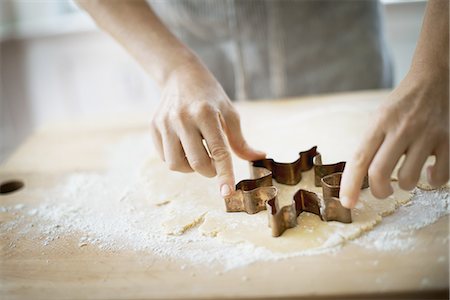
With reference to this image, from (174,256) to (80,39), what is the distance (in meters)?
2.03

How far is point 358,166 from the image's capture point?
2.65 feet

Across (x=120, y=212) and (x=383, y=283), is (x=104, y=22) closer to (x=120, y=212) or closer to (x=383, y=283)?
(x=120, y=212)

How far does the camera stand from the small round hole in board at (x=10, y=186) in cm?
127

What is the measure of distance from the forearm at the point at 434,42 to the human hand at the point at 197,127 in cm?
39

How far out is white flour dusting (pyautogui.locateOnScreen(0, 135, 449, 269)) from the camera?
2.74 ft

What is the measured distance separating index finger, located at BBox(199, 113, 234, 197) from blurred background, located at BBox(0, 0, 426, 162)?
158cm

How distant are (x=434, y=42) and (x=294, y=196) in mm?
360

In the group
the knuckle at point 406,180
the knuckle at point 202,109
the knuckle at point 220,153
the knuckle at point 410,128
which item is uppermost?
the knuckle at point 202,109

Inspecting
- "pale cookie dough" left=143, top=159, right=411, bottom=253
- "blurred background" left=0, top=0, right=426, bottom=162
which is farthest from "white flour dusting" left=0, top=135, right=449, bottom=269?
"blurred background" left=0, top=0, right=426, bottom=162

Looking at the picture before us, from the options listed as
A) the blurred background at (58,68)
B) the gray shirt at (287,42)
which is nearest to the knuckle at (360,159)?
the gray shirt at (287,42)

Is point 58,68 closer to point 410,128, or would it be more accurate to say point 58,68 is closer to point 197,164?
point 197,164

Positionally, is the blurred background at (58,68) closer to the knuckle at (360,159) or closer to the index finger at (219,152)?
the index finger at (219,152)

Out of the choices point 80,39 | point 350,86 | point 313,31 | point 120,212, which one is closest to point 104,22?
point 120,212

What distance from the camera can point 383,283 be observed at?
727 mm
